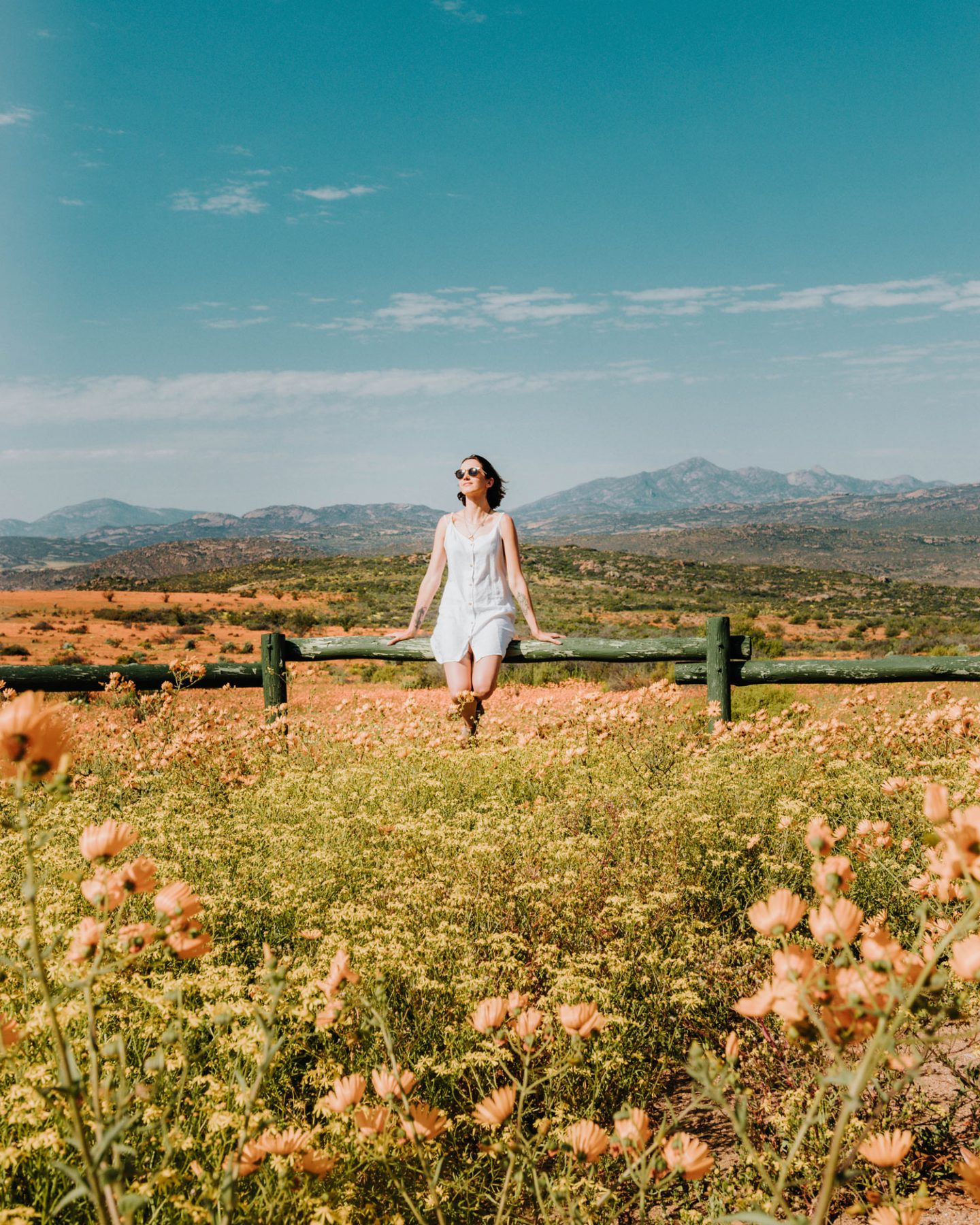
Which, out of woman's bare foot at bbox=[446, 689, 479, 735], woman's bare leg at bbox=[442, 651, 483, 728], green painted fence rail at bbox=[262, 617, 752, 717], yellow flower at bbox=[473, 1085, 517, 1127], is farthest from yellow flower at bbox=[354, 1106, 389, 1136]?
green painted fence rail at bbox=[262, 617, 752, 717]

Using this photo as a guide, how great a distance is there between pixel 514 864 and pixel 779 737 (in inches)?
84.7

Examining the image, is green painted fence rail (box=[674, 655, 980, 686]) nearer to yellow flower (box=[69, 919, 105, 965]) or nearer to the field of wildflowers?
the field of wildflowers

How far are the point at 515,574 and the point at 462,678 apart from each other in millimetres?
821

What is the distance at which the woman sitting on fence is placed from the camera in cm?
595

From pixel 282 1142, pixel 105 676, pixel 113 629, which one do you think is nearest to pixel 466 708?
pixel 105 676

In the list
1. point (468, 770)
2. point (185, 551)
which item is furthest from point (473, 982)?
point (185, 551)

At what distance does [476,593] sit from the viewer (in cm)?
604

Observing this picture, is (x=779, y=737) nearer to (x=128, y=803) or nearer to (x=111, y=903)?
(x=128, y=803)

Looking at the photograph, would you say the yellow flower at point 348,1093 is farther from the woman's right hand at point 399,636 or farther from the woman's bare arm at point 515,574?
the woman's right hand at point 399,636

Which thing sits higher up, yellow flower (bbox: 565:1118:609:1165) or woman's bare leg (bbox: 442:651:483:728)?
woman's bare leg (bbox: 442:651:483:728)

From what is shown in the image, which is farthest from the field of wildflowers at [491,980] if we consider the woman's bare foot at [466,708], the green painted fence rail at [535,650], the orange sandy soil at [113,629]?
the orange sandy soil at [113,629]

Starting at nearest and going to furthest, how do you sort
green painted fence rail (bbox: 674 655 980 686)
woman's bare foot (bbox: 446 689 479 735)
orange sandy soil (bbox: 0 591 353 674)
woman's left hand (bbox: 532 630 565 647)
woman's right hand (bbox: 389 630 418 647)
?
woman's bare foot (bbox: 446 689 479 735)
green painted fence rail (bbox: 674 655 980 686)
woman's left hand (bbox: 532 630 565 647)
woman's right hand (bbox: 389 630 418 647)
orange sandy soil (bbox: 0 591 353 674)

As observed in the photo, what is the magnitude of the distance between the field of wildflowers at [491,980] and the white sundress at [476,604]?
3.53 ft

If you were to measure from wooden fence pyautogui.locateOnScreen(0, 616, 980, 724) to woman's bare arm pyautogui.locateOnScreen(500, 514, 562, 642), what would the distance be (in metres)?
0.10
